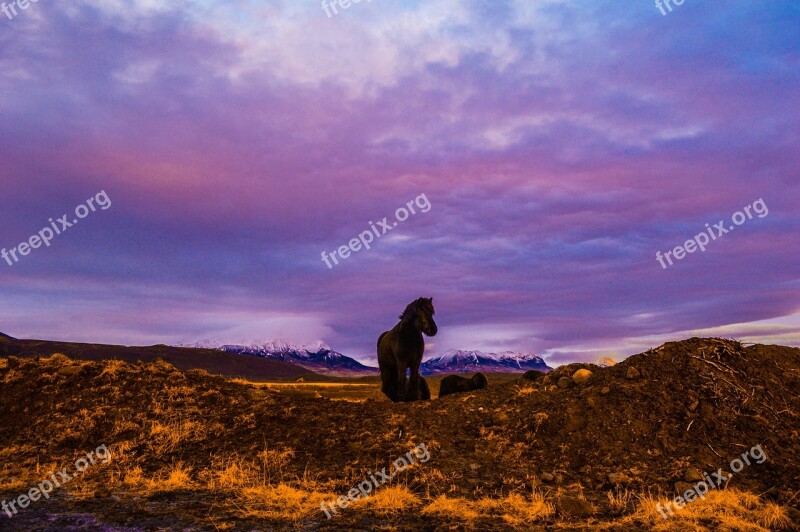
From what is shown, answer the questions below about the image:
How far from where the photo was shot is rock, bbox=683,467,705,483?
8.10 meters

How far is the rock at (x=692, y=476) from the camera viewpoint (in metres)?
8.10

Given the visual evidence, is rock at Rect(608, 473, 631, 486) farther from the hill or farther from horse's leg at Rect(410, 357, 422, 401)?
the hill

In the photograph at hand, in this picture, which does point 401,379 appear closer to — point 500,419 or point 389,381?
point 389,381

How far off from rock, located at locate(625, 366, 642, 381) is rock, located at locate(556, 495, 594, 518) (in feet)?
15.3

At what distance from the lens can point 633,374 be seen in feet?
36.3

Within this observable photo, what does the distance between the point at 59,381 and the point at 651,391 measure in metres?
13.9

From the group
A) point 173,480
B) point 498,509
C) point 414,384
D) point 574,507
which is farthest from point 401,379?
point 574,507

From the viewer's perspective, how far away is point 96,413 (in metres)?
11.5

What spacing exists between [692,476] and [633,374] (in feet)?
10.3

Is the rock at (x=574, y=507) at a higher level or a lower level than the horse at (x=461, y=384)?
lower

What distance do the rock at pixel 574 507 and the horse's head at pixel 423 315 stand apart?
820cm

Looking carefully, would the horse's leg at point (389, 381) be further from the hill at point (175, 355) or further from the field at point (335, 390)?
the hill at point (175, 355)

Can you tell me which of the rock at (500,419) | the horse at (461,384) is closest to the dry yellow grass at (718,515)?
the rock at (500,419)

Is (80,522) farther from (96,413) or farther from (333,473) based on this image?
(96,413)
